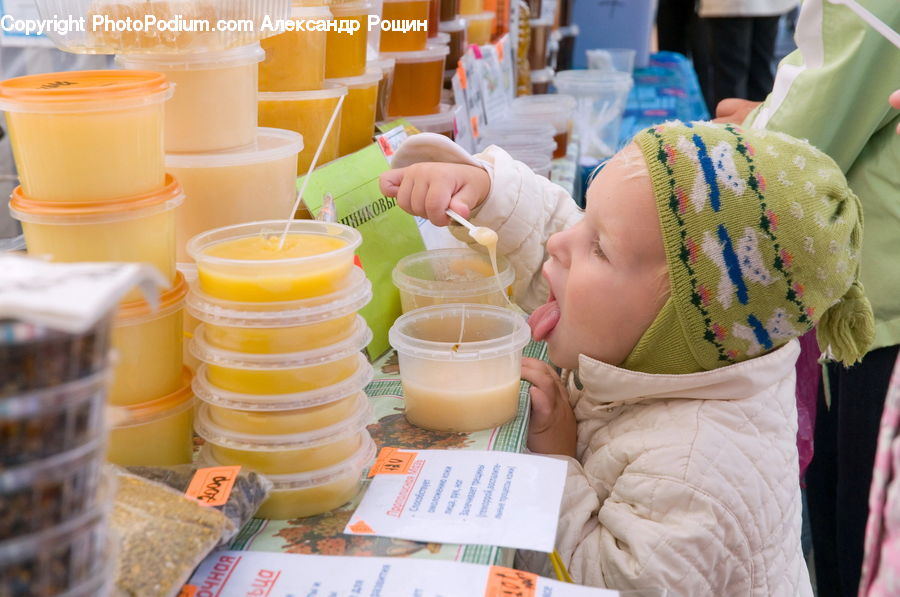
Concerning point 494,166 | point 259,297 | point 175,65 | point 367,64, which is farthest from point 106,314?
point 367,64

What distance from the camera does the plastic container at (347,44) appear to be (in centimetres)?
162

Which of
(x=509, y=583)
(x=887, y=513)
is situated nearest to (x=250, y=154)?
(x=509, y=583)

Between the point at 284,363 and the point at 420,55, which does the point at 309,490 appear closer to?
the point at 284,363

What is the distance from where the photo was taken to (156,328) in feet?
3.24

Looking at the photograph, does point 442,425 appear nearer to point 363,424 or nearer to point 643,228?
point 363,424

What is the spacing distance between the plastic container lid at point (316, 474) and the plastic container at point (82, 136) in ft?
1.08

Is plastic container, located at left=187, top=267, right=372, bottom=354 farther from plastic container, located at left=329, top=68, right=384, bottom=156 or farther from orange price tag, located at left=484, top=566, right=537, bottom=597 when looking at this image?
plastic container, located at left=329, top=68, right=384, bottom=156

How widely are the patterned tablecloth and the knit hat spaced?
0.29 metres

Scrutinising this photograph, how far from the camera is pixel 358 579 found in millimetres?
883

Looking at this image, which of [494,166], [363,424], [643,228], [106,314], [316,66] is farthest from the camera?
[494,166]

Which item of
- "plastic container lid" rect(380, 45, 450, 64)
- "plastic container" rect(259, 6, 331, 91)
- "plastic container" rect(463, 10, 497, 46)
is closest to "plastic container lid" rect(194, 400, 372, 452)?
"plastic container" rect(259, 6, 331, 91)

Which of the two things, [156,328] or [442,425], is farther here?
[442,425]

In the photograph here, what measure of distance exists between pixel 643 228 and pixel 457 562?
0.55m

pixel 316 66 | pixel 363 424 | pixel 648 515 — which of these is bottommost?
pixel 648 515
